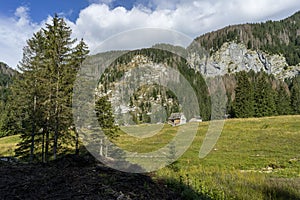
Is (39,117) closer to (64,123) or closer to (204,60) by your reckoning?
(64,123)

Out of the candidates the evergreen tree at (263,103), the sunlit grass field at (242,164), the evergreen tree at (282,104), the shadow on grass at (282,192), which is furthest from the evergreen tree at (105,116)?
the evergreen tree at (282,104)

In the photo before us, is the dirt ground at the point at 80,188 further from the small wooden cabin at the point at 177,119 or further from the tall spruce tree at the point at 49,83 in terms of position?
the small wooden cabin at the point at 177,119

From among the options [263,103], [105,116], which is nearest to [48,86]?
[105,116]

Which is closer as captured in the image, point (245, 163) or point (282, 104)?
point (245, 163)

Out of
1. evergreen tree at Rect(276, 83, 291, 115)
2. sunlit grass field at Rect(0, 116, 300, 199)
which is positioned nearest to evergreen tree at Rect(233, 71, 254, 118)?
evergreen tree at Rect(276, 83, 291, 115)

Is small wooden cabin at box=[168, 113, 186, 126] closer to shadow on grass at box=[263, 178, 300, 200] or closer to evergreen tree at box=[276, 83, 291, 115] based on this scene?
evergreen tree at box=[276, 83, 291, 115]

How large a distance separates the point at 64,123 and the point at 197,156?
13.6 metres

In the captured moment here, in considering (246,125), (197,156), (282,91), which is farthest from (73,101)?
(282,91)

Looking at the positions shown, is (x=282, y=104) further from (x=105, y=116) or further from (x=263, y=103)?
(x=105, y=116)

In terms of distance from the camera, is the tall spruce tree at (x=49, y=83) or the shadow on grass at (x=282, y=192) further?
the tall spruce tree at (x=49, y=83)

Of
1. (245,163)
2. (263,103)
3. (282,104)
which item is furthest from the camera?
(282,104)

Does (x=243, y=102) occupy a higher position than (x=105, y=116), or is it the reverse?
(x=243, y=102)

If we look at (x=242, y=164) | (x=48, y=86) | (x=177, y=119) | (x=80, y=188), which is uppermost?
(x=48, y=86)

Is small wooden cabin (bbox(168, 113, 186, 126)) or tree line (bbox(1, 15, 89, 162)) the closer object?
tree line (bbox(1, 15, 89, 162))
